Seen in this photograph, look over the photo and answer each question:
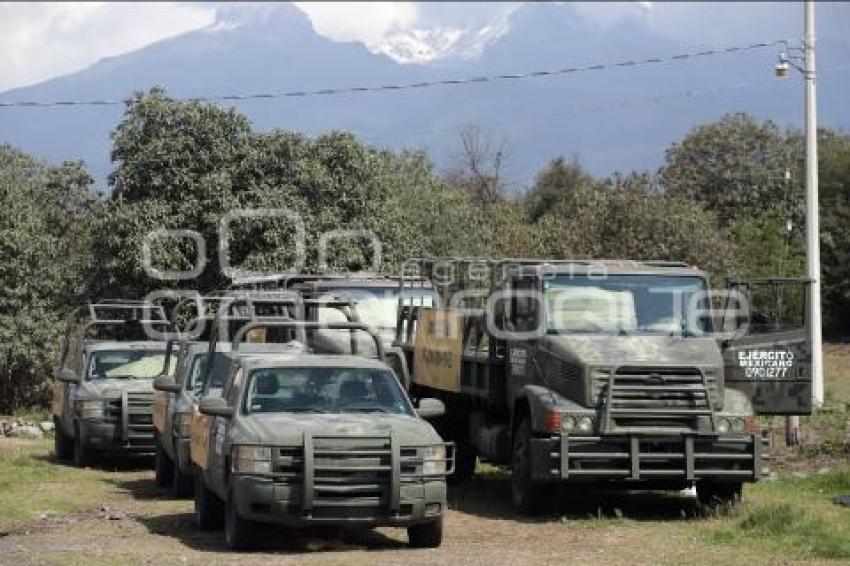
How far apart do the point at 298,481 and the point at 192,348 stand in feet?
18.3

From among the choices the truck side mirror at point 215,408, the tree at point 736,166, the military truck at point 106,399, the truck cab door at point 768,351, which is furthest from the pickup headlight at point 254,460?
the tree at point 736,166

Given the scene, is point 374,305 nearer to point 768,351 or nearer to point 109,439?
point 109,439

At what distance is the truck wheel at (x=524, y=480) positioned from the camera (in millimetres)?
14934

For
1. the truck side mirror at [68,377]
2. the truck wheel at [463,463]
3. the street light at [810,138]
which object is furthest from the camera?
the street light at [810,138]

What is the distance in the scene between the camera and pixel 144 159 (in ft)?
108

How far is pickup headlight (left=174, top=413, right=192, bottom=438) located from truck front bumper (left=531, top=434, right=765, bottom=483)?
11.7 feet

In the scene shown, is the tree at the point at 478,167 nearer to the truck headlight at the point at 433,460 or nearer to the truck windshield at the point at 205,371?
the truck windshield at the point at 205,371

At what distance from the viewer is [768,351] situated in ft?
52.0

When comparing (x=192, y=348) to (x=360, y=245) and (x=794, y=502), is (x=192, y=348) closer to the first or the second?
(x=794, y=502)

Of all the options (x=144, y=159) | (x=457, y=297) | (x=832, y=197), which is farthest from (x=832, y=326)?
(x=457, y=297)

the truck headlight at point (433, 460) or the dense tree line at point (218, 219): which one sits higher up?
the dense tree line at point (218, 219)

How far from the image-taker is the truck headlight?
1220 centimetres

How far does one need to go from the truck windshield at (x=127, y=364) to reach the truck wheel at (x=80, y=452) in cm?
91

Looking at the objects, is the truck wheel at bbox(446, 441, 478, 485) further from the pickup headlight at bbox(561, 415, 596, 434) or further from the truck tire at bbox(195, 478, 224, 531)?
the truck tire at bbox(195, 478, 224, 531)
